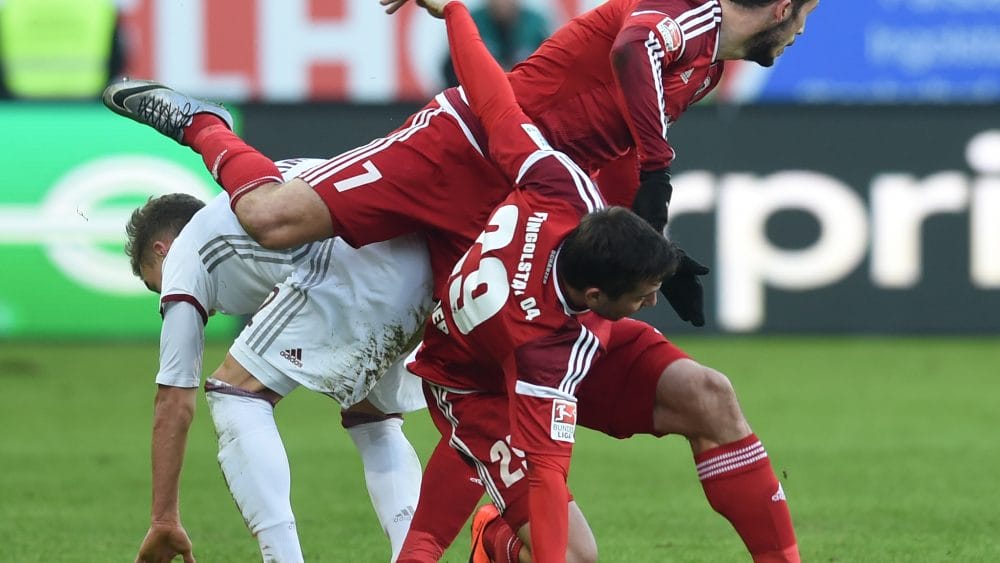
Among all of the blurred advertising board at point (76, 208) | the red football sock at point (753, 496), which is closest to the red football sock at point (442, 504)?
the red football sock at point (753, 496)

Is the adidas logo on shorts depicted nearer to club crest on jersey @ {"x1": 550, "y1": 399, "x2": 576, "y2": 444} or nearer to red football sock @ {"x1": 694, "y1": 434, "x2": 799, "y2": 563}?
club crest on jersey @ {"x1": 550, "y1": 399, "x2": 576, "y2": 444}

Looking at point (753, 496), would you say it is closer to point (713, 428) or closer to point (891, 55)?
point (713, 428)

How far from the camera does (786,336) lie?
1249 cm

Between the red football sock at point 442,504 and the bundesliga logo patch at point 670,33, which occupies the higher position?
the bundesliga logo patch at point 670,33

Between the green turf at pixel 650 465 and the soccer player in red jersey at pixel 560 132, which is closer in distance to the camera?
the soccer player in red jersey at pixel 560 132

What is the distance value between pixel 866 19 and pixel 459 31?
11431mm

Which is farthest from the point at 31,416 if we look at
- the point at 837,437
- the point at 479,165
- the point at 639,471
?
the point at 479,165

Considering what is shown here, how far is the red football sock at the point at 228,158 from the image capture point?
5.19 meters

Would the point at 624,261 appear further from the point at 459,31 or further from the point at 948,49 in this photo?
the point at 948,49

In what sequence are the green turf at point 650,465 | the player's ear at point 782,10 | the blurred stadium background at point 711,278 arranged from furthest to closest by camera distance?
the blurred stadium background at point 711,278, the green turf at point 650,465, the player's ear at point 782,10

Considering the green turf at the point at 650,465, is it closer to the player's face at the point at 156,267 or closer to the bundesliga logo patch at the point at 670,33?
the player's face at the point at 156,267

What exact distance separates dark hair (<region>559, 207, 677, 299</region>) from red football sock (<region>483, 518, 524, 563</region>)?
866 millimetres

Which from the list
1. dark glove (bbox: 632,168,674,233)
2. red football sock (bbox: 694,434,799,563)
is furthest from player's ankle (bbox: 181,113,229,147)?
red football sock (bbox: 694,434,799,563)

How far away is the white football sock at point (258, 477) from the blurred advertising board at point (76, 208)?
681cm
